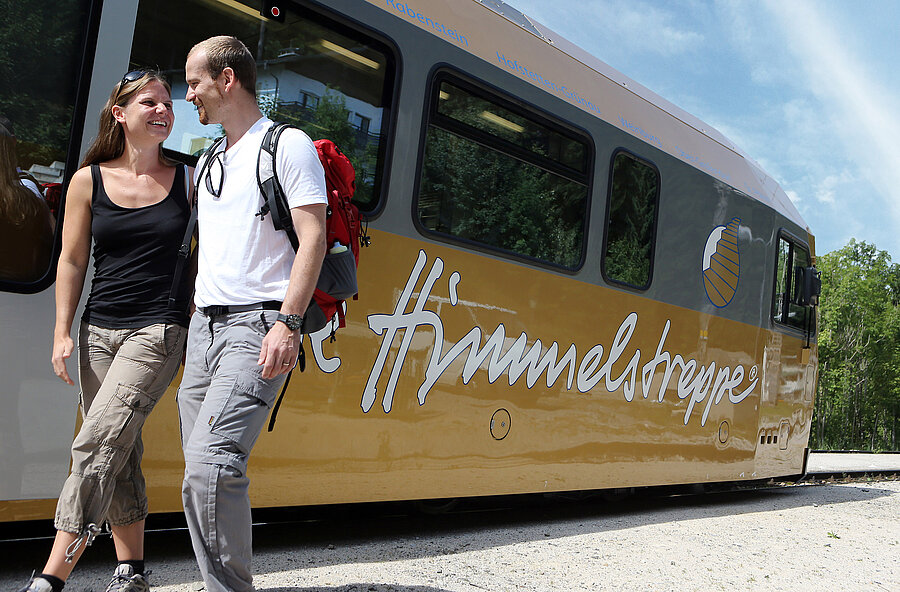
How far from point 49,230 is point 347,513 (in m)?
3.22

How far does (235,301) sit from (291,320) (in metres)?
0.23

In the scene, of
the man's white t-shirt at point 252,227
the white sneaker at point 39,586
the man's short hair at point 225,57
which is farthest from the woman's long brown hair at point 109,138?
the white sneaker at point 39,586

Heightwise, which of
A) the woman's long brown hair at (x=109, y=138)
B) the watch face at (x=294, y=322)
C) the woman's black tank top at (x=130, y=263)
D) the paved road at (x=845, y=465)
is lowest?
the paved road at (x=845, y=465)

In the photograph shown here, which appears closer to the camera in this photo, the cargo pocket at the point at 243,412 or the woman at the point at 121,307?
the cargo pocket at the point at 243,412

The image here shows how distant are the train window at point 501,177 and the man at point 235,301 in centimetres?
202

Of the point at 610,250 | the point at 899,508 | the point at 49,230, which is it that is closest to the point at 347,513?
the point at 610,250

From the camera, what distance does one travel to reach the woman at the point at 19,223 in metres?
3.16

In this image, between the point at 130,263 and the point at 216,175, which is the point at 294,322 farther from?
the point at 130,263

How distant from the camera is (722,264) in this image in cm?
763

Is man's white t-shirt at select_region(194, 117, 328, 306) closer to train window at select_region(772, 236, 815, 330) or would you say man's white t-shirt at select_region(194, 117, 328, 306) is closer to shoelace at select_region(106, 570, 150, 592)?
shoelace at select_region(106, 570, 150, 592)

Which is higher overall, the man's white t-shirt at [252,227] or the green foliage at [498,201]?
the green foliage at [498,201]

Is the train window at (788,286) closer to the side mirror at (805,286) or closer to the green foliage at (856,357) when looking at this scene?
the side mirror at (805,286)

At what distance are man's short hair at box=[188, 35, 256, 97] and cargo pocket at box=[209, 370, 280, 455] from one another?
0.98m

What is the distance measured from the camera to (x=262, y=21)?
12.7 feet
